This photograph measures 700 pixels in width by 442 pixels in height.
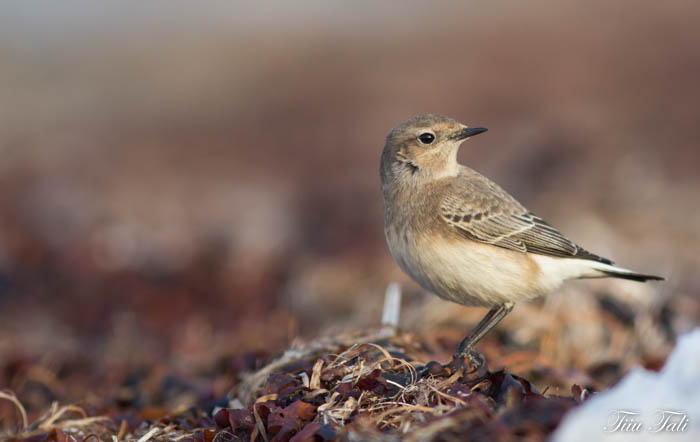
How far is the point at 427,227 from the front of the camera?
5.70 meters

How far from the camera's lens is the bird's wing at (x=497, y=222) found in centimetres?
584

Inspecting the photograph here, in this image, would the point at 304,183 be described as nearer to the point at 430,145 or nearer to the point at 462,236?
the point at 430,145

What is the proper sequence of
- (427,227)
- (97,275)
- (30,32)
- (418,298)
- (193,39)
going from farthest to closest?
(30,32) < (193,39) < (97,275) < (418,298) < (427,227)

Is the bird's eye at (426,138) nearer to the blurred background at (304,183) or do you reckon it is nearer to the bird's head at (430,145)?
the bird's head at (430,145)

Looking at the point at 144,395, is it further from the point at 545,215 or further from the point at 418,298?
the point at 545,215

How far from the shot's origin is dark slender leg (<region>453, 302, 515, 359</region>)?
5.47 m

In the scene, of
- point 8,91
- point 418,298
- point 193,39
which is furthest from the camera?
point 193,39

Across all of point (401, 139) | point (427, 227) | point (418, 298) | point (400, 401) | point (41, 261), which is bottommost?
point (41, 261)

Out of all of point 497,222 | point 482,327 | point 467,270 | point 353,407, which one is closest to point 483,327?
point 482,327

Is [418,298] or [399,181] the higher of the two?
[399,181]

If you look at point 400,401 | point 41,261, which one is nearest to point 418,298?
point 400,401

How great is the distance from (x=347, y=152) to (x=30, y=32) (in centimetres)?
3514

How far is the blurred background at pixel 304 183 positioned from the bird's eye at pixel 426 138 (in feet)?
5.73

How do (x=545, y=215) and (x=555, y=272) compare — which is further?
(x=545, y=215)
